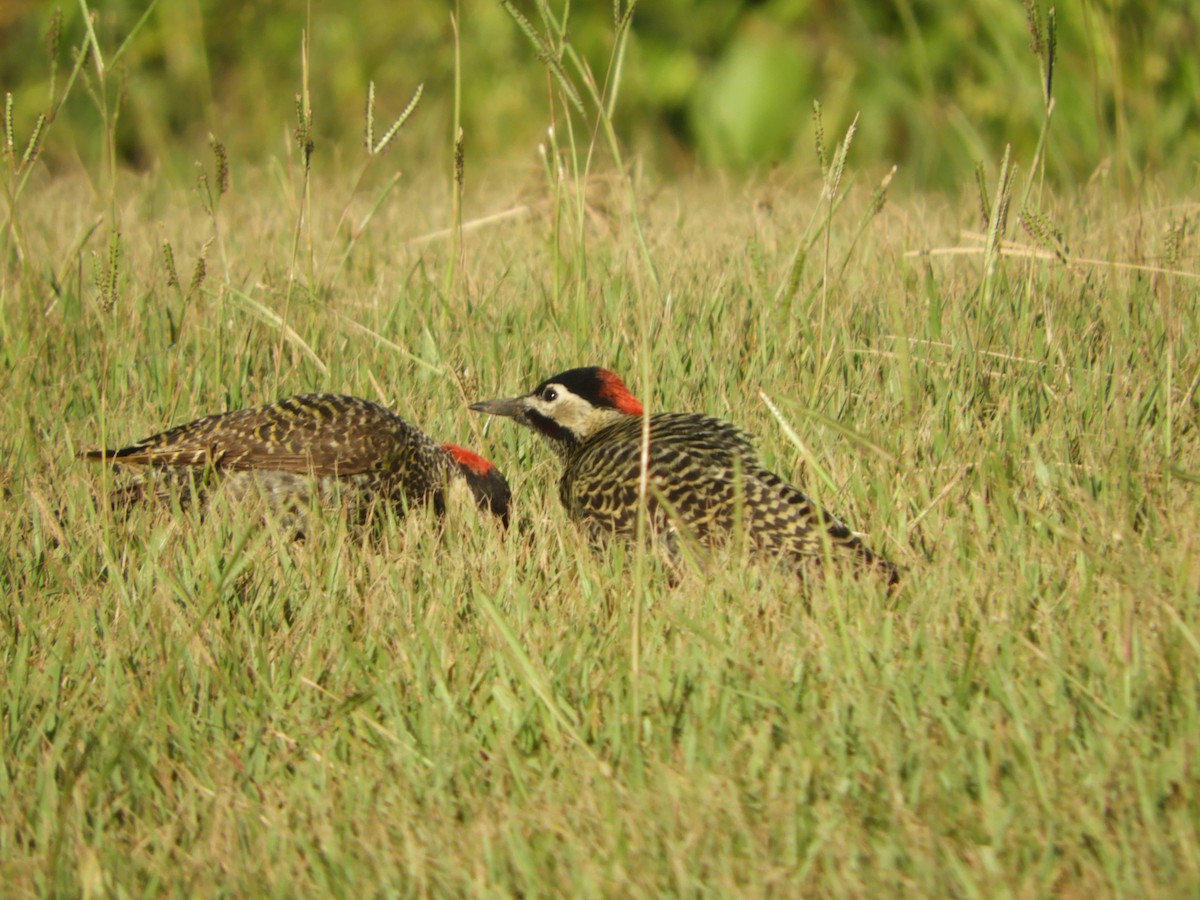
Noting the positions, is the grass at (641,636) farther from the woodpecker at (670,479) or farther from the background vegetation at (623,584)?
the woodpecker at (670,479)

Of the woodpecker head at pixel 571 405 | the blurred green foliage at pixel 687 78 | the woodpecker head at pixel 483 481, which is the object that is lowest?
the woodpecker head at pixel 483 481

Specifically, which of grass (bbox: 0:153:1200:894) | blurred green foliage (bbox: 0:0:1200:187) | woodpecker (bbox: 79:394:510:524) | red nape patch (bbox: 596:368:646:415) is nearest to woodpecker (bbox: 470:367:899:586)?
red nape patch (bbox: 596:368:646:415)

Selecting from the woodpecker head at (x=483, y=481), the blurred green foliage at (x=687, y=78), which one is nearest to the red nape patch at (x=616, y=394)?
the woodpecker head at (x=483, y=481)

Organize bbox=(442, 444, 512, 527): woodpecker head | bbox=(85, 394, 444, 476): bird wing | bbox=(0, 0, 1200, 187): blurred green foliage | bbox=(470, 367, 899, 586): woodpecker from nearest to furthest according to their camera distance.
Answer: bbox=(470, 367, 899, 586): woodpecker, bbox=(442, 444, 512, 527): woodpecker head, bbox=(85, 394, 444, 476): bird wing, bbox=(0, 0, 1200, 187): blurred green foliage

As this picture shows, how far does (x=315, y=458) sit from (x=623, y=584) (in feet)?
4.54

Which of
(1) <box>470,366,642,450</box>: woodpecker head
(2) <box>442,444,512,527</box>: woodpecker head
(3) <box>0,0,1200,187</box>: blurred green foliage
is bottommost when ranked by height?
(2) <box>442,444,512,527</box>: woodpecker head

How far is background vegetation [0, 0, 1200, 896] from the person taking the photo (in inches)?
99.7

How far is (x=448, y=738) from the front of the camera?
2.86 meters

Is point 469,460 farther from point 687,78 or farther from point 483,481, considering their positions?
point 687,78

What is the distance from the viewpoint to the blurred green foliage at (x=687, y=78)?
8.09m

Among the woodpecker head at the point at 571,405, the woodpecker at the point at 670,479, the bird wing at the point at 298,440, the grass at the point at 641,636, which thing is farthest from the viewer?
the woodpecker head at the point at 571,405

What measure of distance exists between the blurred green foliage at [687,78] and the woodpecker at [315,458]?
278cm

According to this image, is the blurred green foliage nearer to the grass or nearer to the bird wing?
the grass

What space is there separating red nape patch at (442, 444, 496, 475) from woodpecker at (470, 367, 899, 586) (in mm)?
153
